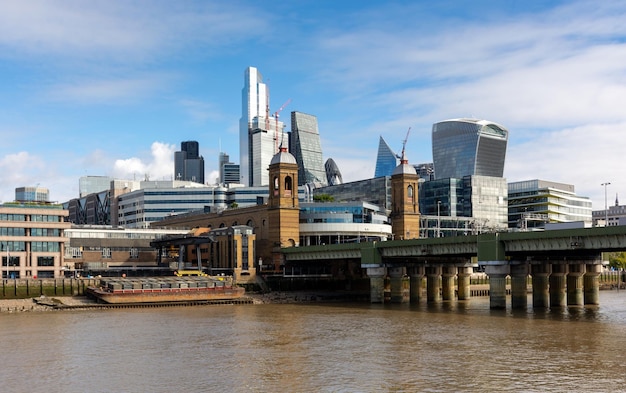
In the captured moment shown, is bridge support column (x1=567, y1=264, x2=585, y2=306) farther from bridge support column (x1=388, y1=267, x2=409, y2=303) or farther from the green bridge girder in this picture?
bridge support column (x1=388, y1=267, x2=409, y2=303)

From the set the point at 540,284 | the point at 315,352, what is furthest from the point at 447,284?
the point at 315,352

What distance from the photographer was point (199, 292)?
137 meters

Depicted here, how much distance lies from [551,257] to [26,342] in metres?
82.2

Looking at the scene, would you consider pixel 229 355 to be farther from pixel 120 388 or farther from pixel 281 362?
pixel 120 388

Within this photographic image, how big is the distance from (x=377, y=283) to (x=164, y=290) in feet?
125

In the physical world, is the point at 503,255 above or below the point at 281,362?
above

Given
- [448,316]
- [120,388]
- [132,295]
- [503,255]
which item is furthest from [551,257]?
[120,388]

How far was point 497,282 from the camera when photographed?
11656 centimetres

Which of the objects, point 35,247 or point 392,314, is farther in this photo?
point 35,247

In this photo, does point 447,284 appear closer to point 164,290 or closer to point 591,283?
point 591,283

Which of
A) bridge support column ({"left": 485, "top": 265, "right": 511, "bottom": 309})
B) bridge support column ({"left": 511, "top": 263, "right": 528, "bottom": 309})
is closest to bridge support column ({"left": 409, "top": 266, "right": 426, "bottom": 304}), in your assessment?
bridge support column ({"left": 511, "top": 263, "right": 528, "bottom": 309})

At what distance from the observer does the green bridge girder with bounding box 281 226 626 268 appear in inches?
4046

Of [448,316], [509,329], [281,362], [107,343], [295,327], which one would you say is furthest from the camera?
[448,316]

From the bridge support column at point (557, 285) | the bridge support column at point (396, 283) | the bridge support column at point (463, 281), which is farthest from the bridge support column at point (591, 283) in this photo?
the bridge support column at point (396, 283)
